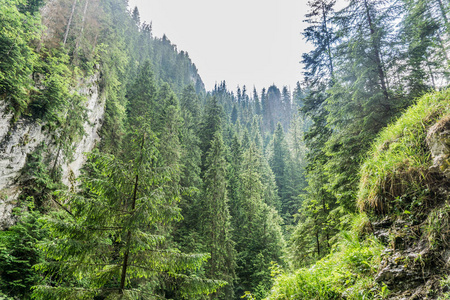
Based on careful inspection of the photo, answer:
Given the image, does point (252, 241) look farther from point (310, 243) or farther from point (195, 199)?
point (310, 243)

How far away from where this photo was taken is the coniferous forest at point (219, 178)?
3.36m

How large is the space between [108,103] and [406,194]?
22052 mm

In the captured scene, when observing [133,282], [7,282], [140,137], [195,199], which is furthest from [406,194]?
[195,199]

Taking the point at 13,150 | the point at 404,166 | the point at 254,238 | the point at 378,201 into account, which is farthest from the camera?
the point at 254,238

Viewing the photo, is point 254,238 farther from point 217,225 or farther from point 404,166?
point 404,166

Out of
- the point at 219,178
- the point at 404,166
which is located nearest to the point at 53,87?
the point at 219,178

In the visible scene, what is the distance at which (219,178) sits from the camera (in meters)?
20.8

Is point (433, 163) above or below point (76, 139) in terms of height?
below

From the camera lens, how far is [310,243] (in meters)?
11.4

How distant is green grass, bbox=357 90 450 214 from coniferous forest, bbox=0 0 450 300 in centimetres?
2

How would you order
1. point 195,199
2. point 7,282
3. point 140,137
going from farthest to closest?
point 195,199 < point 7,282 < point 140,137

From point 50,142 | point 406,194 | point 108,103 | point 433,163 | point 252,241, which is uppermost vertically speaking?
point 108,103

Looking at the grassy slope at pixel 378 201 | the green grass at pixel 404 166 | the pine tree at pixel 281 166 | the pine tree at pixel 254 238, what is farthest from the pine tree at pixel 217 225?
the pine tree at pixel 281 166

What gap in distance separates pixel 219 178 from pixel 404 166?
17731 mm
